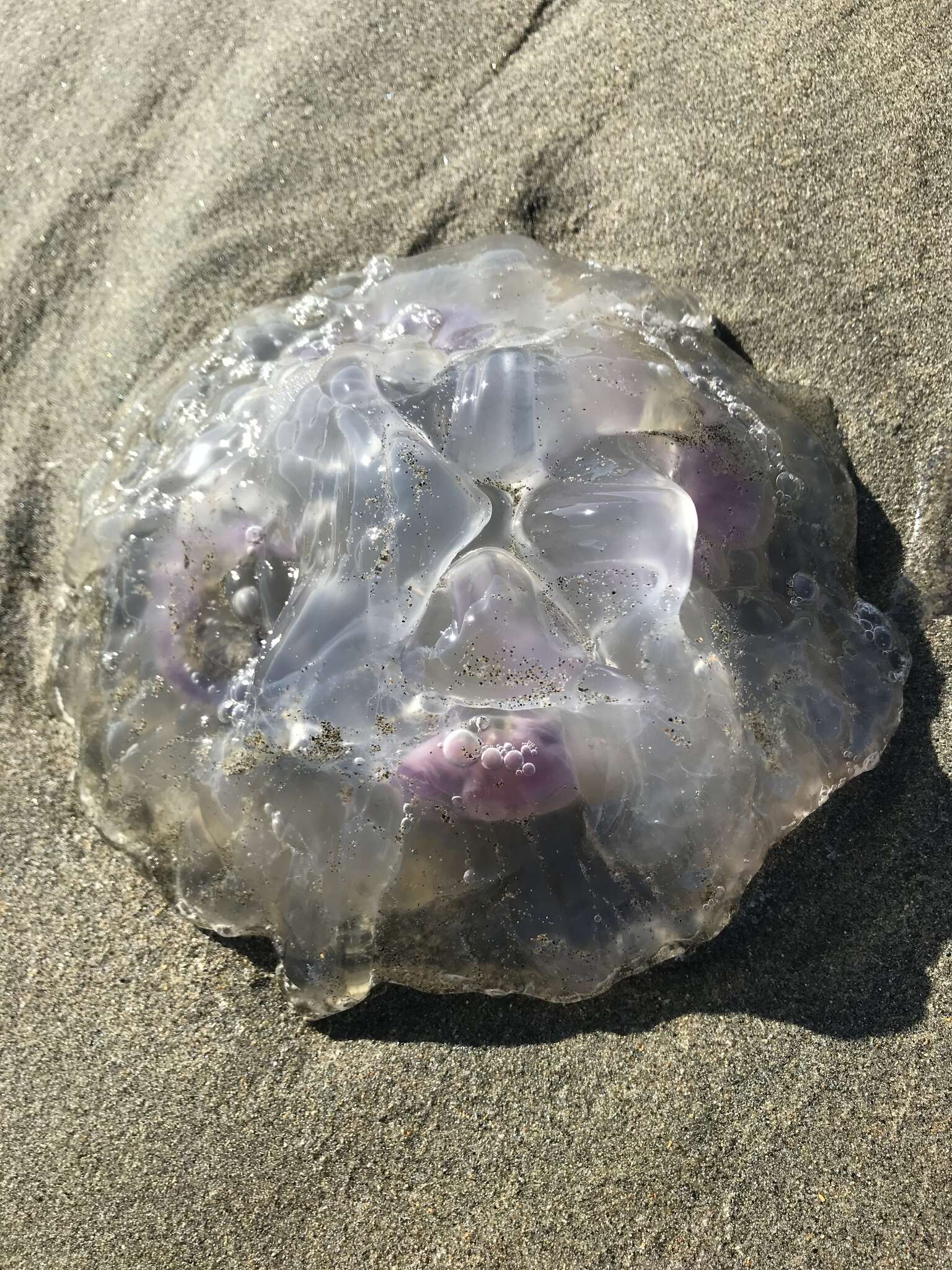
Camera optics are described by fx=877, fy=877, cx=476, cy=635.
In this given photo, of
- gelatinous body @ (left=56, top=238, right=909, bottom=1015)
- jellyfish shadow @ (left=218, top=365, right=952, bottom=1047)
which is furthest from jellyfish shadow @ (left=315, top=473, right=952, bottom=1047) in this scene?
gelatinous body @ (left=56, top=238, right=909, bottom=1015)

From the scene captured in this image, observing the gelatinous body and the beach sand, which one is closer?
the gelatinous body

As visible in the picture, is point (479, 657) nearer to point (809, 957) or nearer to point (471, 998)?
point (471, 998)

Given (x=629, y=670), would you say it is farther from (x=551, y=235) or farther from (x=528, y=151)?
(x=528, y=151)

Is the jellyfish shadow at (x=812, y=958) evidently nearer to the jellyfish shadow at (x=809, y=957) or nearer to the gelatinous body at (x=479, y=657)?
the jellyfish shadow at (x=809, y=957)

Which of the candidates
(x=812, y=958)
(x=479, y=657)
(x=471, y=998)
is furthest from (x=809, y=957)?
(x=479, y=657)

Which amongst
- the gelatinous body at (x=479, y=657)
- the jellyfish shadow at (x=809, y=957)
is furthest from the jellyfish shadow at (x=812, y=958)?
the gelatinous body at (x=479, y=657)

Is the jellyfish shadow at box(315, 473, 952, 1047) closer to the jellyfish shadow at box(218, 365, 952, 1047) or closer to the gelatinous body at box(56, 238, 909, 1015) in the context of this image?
the jellyfish shadow at box(218, 365, 952, 1047)

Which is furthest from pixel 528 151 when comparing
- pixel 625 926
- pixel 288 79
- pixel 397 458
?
pixel 625 926
